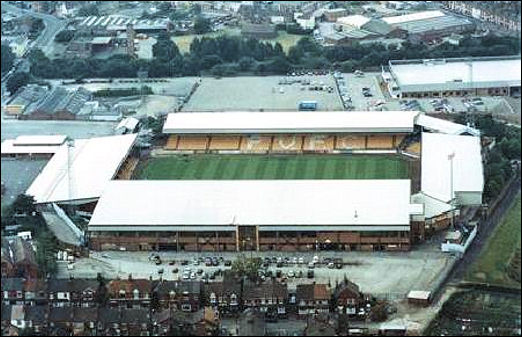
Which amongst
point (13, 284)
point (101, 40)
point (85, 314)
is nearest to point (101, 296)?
point (85, 314)

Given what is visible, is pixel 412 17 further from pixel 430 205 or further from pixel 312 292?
pixel 312 292

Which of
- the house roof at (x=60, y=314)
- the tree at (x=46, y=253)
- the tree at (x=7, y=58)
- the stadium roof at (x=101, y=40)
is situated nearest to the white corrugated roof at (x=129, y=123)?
the tree at (x=7, y=58)

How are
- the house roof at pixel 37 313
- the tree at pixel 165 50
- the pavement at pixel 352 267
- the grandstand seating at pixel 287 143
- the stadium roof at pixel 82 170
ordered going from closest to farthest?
the house roof at pixel 37 313 → the pavement at pixel 352 267 → the stadium roof at pixel 82 170 → the grandstand seating at pixel 287 143 → the tree at pixel 165 50

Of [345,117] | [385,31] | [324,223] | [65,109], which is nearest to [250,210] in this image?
[324,223]

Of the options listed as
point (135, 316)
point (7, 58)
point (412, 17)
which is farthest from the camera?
A: point (412, 17)

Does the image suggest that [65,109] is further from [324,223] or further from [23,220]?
[324,223]

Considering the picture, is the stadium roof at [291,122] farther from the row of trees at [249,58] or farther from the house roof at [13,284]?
the house roof at [13,284]
